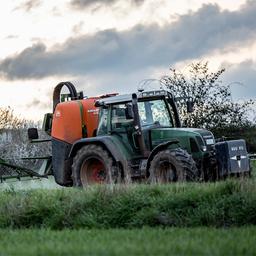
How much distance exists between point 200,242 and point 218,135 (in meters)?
22.1

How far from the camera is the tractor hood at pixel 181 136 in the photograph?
19.6 metres

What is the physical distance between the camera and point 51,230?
13.2m

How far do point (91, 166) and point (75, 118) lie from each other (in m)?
1.78

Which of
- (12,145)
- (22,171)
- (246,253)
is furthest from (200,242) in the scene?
(12,145)

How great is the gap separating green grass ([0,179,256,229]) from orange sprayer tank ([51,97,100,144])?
280 inches

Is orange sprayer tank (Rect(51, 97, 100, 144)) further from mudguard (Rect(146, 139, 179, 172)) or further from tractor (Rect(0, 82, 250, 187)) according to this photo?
mudguard (Rect(146, 139, 179, 172))

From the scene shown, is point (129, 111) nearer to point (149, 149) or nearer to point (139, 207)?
point (149, 149)

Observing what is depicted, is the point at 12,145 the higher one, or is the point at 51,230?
the point at 12,145

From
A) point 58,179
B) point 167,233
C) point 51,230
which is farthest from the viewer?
point 58,179

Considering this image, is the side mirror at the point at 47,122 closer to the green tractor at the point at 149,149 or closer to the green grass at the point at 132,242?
the green tractor at the point at 149,149

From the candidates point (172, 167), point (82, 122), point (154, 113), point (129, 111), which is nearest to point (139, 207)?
point (172, 167)

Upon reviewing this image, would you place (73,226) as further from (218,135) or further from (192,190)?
(218,135)

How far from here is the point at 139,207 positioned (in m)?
14.0

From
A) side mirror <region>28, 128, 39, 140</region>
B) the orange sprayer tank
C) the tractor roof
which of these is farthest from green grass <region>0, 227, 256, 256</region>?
side mirror <region>28, 128, 39, 140</region>
